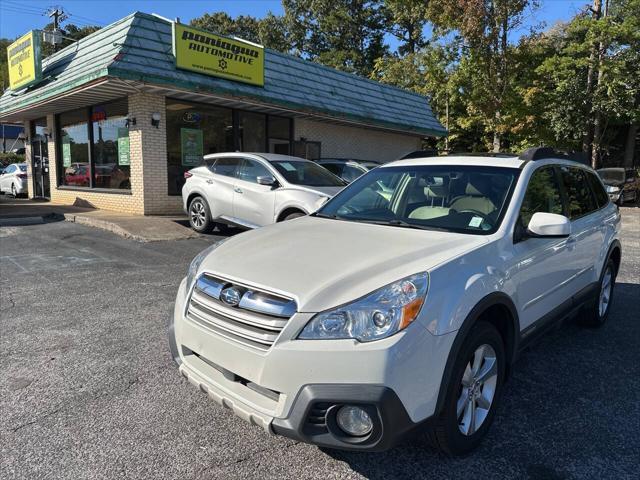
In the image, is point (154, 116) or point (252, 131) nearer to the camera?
point (154, 116)

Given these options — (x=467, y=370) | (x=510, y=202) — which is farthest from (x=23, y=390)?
(x=510, y=202)

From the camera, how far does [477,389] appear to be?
2.63 metres

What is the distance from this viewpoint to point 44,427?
111 inches

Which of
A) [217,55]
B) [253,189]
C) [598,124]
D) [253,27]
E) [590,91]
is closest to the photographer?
[253,189]

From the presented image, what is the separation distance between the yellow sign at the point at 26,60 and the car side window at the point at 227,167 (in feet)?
23.9

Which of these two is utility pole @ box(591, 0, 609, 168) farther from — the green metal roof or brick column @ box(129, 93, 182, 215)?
brick column @ box(129, 93, 182, 215)

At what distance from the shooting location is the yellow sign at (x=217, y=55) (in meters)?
10.9

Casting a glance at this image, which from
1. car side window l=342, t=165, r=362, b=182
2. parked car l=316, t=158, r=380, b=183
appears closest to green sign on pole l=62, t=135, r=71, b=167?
parked car l=316, t=158, r=380, b=183

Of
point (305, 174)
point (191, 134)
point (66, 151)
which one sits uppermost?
point (191, 134)

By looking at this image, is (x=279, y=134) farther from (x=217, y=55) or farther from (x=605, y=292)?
(x=605, y=292)

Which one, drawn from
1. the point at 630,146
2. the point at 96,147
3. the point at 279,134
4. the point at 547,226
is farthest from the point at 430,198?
the point at 630,146

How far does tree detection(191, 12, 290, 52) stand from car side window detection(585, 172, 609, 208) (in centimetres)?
3728

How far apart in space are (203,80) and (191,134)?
5.76ft

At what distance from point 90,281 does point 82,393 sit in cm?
312
